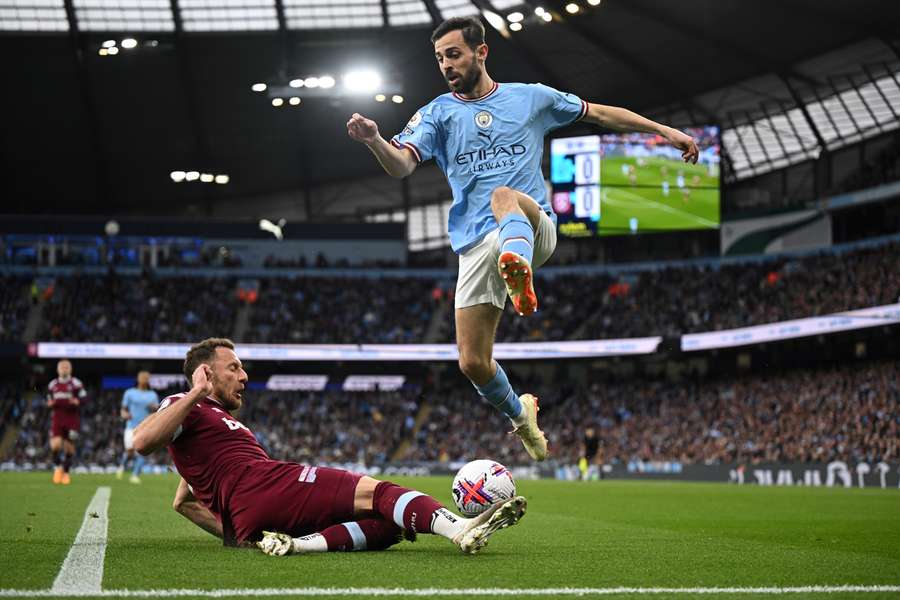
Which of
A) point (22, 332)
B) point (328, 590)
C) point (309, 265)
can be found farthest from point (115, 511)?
point (309, 265)

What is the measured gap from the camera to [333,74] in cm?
4472

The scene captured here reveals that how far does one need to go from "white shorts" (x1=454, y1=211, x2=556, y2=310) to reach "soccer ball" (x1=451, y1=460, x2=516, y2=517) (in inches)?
53.9

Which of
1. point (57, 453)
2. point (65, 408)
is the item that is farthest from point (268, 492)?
point (57, 453)

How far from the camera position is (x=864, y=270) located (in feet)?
135

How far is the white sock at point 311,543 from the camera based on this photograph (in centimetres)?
672

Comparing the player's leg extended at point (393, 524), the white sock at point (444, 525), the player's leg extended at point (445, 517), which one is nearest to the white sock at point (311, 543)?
the player's leg extended at point (393, 524)

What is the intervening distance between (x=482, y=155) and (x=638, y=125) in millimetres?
1184

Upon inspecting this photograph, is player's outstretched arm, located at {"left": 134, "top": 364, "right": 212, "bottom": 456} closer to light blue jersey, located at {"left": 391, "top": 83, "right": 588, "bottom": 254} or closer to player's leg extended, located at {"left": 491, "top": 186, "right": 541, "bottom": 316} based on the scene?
player's leg extended, located at {"left": 491, "top": 186, "right": 541, "bottom": 316}

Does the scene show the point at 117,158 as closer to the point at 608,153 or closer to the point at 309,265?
the point at 309,265

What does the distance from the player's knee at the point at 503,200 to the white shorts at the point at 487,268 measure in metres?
0.30

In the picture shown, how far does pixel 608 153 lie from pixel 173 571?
134ft

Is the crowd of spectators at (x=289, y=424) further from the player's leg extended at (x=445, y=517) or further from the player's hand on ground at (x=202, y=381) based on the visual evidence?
the player's hand on ground at (x=202, y=381)

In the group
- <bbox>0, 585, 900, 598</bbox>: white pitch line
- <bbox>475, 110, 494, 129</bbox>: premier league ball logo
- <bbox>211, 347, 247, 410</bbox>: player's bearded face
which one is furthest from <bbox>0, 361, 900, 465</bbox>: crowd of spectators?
<bbox>0, 585, 900, 598</bbox>: white pitch line

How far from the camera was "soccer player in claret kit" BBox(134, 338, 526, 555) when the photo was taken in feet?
21.6
